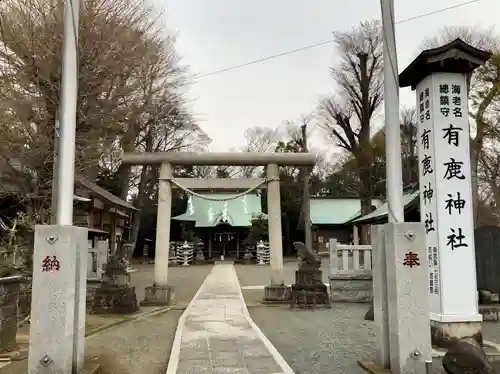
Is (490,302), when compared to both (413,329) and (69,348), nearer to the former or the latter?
(413,329)

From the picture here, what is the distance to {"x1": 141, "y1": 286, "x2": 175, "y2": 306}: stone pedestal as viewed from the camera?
13508 millimetres

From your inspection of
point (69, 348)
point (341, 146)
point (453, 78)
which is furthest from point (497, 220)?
point (69, 348)

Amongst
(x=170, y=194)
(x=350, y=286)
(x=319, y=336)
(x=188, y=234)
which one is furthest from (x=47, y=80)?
(x=188, y=234)

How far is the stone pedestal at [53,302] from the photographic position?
5.21 meters

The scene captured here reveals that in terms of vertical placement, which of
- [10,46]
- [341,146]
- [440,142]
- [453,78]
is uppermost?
[341,146]

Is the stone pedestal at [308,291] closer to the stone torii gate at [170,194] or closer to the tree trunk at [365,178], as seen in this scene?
the stone torii gate at [170,194]

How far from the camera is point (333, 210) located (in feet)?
137

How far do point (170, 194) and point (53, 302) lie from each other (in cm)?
905

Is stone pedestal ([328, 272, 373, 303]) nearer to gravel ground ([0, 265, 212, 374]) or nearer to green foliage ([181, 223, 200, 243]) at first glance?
gravel ground ([0, 265, 212, 374])

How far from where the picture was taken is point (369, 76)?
2961cm

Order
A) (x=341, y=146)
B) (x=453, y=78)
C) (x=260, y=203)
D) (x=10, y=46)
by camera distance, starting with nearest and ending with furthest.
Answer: (x=453, y=78)
(x=10, y=46)
(x=341, y=146)
(x=260, y=203)

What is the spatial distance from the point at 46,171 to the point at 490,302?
11044 millimetres

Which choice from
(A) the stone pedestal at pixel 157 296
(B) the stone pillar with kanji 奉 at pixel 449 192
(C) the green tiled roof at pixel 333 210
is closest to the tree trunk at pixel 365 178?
(C) the green tiled roof at pixel 333 210

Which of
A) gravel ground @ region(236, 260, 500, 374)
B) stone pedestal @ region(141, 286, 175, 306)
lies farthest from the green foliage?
gravel ground @ region(236, 260, 500, 374)
